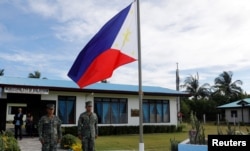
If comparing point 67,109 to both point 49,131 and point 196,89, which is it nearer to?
point 49,131

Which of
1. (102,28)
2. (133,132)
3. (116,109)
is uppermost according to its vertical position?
(102,28)

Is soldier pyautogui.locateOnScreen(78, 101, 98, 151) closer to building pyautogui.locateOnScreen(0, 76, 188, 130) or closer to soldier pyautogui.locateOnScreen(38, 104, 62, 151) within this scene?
soldier pyautogui.locateOnScreen(38, 104, 62, 151)

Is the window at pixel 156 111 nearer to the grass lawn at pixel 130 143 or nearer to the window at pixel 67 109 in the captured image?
the window at pixel 67 109

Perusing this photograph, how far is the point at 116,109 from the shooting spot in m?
25.1

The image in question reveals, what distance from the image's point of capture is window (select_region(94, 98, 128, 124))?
79.9 feet

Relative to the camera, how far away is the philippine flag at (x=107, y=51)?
7.68m

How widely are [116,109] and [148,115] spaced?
9.29 feet

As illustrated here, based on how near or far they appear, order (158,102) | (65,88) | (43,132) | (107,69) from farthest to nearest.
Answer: (158,102) < (65,88) < (43,132) < (107,69)

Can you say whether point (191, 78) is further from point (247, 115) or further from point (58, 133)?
point (58, 133)

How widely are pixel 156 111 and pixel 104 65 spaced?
19483 millimetres

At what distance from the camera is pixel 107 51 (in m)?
7.85

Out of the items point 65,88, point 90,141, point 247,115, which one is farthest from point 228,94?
point 90,141

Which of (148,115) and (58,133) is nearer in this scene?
(58,133)

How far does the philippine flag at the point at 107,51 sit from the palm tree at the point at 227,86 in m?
53.4
